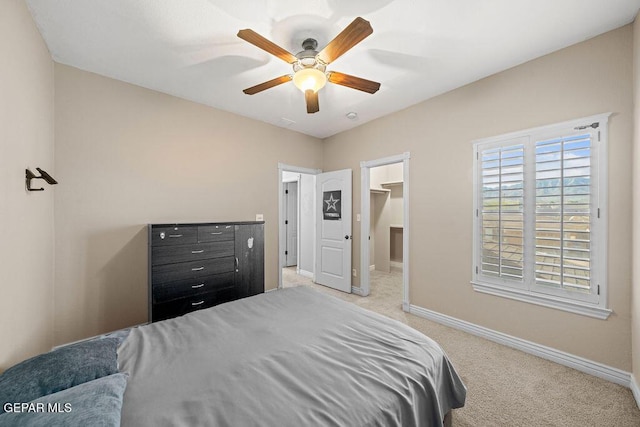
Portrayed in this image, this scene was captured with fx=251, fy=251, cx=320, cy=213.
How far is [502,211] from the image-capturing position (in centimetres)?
261

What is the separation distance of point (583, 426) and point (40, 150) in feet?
14.4

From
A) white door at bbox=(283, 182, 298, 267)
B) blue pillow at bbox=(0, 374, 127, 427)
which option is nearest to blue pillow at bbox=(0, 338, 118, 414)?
blue pillow at bbox=(0, 374, 127, 427)

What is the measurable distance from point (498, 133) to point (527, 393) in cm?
234

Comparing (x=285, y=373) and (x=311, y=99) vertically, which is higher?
(x=311, y=99)

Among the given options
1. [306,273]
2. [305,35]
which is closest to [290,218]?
[306,273]

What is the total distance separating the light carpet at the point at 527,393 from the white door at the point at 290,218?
→ 4.21 m

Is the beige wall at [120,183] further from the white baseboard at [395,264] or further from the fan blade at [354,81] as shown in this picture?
the white baseboard at [395,264]

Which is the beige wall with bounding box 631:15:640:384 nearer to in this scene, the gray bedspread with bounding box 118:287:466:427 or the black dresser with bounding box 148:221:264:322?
the gray bedspread with bounding box 118:287:466:427

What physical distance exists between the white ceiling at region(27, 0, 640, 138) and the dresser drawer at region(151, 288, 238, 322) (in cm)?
239

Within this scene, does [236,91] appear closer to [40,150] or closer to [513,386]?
[40,150]

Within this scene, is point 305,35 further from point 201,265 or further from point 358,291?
point 358,291

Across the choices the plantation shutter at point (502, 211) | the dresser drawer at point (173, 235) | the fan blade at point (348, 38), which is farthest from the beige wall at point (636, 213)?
the dresser drawer at point (173, 235)

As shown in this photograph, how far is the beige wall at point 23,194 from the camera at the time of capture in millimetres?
1450

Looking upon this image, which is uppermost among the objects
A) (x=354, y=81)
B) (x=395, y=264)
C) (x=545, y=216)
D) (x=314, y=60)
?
(x=314, y=60)
